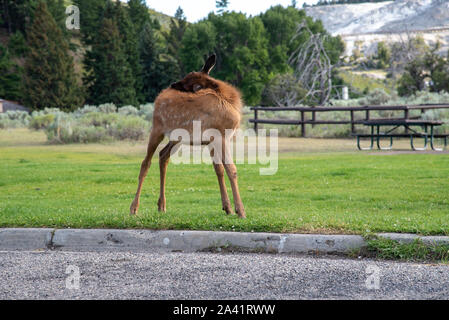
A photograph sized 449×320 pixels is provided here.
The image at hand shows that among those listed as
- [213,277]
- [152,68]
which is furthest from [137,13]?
[213,277]

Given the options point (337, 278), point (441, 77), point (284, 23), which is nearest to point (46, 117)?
point (441, 77)

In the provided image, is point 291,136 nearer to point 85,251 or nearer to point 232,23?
point 85,251

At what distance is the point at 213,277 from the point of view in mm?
5180

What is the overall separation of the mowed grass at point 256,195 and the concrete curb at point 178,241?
26 centimetres

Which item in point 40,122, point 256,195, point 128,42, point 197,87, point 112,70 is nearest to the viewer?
point 197,87

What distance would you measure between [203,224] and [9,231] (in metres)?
2.37

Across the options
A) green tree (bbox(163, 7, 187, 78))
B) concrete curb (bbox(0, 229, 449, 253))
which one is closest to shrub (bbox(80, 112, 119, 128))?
concrete curb (bbox(0, 229, 449, 253))

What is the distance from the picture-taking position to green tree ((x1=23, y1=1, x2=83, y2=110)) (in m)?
49.3

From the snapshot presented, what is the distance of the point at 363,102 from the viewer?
37.3 m

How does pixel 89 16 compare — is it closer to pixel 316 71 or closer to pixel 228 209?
pixel 316 71

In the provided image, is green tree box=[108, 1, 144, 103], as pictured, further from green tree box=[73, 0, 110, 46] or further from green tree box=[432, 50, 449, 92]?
green tree box=[432, 50, 449, 92]

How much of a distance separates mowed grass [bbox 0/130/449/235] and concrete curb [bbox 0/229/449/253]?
0.86 ft

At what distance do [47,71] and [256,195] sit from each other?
1700 inches

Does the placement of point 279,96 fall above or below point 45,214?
above
